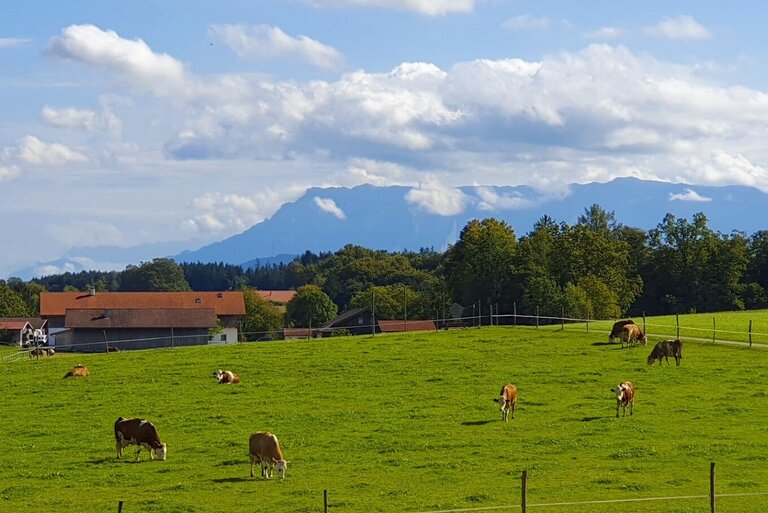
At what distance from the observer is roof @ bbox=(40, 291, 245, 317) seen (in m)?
118

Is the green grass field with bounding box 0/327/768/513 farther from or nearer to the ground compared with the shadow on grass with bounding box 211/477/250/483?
farther from the ground

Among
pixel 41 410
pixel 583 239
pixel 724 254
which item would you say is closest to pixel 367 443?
pixel 41 410

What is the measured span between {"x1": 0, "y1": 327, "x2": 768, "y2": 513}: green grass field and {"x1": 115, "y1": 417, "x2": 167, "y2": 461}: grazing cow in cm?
53

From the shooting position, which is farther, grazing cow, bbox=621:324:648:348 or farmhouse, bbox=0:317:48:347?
farmhouse, bbox=0:317:48:347

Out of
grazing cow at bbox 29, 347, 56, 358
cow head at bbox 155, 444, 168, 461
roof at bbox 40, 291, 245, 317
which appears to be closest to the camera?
cow head at bbox 155, 444, 168, 461

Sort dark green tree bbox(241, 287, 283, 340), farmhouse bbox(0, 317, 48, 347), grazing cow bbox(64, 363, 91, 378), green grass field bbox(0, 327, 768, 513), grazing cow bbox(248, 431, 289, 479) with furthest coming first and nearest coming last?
dark green tree bbox(241, 287, 283, 340)
farmhouse bbox(0, 317, 48, 347)
grazing cow bbox(64, 363, 91, 378)
grazing cow bbox(248, 431, 289, 479)
green grass field bbox(0, 327, 768, 513)

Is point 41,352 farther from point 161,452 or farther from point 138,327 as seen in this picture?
point 161,452

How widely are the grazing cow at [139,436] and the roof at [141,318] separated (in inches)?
2693

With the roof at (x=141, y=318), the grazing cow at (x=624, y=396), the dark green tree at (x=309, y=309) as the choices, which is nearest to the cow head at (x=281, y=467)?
the grazing cow at (x=624, y=396)

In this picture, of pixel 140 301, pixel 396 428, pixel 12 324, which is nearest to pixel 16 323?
pixel 12 324

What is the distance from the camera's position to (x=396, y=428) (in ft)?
115

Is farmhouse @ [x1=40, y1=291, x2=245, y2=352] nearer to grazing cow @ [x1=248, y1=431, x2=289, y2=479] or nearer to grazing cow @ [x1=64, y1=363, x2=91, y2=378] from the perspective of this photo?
grazing cow @ [x1=64, y1=363, x2=91, y2=378]

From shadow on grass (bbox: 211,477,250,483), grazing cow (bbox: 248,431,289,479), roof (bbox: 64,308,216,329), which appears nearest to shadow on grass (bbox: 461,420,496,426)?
grazing cow (bbox: 248,431,289,479)

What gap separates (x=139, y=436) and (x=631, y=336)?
31724 millimetres
